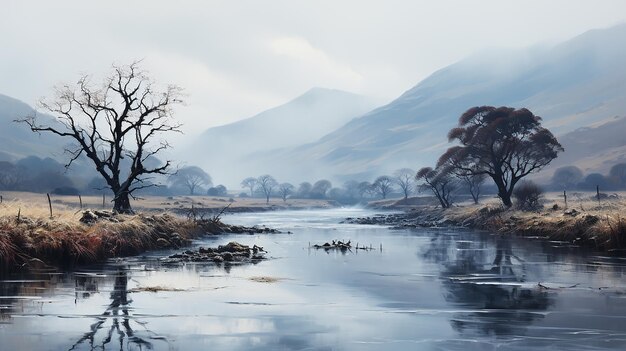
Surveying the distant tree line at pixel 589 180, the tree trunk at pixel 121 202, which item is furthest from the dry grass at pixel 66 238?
the distant tree line at pixel 589 180

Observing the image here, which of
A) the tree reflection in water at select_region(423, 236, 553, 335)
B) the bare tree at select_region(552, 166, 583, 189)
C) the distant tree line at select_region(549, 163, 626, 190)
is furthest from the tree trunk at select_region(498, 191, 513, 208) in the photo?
the bare tree at select_region(552, 166, 583, 189)

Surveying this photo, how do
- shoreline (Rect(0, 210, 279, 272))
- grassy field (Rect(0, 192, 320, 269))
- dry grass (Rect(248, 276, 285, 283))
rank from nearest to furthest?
dry grass (Rect(248, 276, 285, 283)), shoreline (Rect(0, 210, 279, 272)), grassy field (Rect(0, 192, 320, 269))

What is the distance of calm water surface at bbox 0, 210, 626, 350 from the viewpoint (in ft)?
39.6

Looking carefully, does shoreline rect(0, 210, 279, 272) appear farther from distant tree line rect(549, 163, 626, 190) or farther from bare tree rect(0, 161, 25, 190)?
distant tree line rect(549, 163, 626, 190)

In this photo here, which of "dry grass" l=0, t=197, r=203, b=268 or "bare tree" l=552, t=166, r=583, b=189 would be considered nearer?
"dry grass" l=0, t=197, r=203, b=268

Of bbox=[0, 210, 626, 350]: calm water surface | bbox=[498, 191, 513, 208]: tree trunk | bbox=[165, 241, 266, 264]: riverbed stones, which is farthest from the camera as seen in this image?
bbox=[498, 191, 513, 208]: tree trunk

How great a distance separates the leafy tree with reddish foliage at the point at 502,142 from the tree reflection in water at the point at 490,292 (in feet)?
114

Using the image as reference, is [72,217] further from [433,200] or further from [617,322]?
[433,200]

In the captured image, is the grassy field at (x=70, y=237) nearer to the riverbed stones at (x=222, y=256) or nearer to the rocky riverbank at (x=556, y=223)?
the riverbed stones at (x=222, y=256)

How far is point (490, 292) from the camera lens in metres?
18.9

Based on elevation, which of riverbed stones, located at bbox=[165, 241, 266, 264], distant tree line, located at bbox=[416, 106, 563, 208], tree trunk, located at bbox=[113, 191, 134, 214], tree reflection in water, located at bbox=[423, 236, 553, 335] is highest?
distant tree line, located at bbox=[416, 106, 563, 208]

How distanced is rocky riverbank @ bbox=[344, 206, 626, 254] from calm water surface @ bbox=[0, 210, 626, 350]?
6568 millimetres

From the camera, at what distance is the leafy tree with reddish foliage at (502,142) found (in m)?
66.9

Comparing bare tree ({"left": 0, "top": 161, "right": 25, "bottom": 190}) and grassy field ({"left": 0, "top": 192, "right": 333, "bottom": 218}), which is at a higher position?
bare tree ({"left": 0, "top": 161, "right": 25, "bottom": 190})
